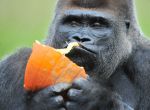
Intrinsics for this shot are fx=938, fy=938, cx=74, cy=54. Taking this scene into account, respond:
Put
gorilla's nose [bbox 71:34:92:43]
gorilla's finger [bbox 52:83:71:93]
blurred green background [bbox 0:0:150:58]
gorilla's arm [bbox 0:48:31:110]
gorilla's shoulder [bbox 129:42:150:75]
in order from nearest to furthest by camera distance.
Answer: gorilla's finger [bbox 52:83:71:93]
gorilla's nose [bbox 71:34:92:43]
gorilla's arm [bbox 0:48:31:110]
gorilla's shoulder [bbox 129:42:150:75]
blurred green background [bbox 0:0:150:58]

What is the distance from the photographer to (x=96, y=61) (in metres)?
10.6

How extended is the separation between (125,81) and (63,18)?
3.49 ft

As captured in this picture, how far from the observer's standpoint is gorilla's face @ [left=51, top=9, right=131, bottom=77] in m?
10.6

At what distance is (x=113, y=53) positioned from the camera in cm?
1100

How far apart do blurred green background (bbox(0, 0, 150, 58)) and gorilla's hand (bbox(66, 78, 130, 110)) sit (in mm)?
7091

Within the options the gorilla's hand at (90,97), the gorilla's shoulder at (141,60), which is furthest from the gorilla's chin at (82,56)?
the gorilla's shoulder at (141,60)

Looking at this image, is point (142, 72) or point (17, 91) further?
point (142, 72)

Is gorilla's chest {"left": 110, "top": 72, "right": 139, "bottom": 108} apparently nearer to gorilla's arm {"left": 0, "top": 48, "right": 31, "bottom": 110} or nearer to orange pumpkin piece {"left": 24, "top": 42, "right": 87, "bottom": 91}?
orange pumpkin piece {"left": 24, "top": 42, "right": 87, "bottom": 91}

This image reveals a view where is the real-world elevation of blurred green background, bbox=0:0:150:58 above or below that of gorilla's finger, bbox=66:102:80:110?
below

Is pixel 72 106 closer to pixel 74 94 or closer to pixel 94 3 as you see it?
pixel 74 94

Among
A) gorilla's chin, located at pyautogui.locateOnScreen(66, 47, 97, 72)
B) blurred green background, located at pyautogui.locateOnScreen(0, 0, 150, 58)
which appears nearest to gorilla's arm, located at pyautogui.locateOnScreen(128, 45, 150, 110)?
gorilla's chin, located at pyautogui.locateOnScreen(66, 47, 97, 72)

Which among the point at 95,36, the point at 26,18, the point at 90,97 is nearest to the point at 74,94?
the point at 90,97

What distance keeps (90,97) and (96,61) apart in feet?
1.65

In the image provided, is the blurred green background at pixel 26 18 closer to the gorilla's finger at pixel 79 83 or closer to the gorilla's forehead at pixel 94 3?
the gorilla's forehead at pixel 94 3
